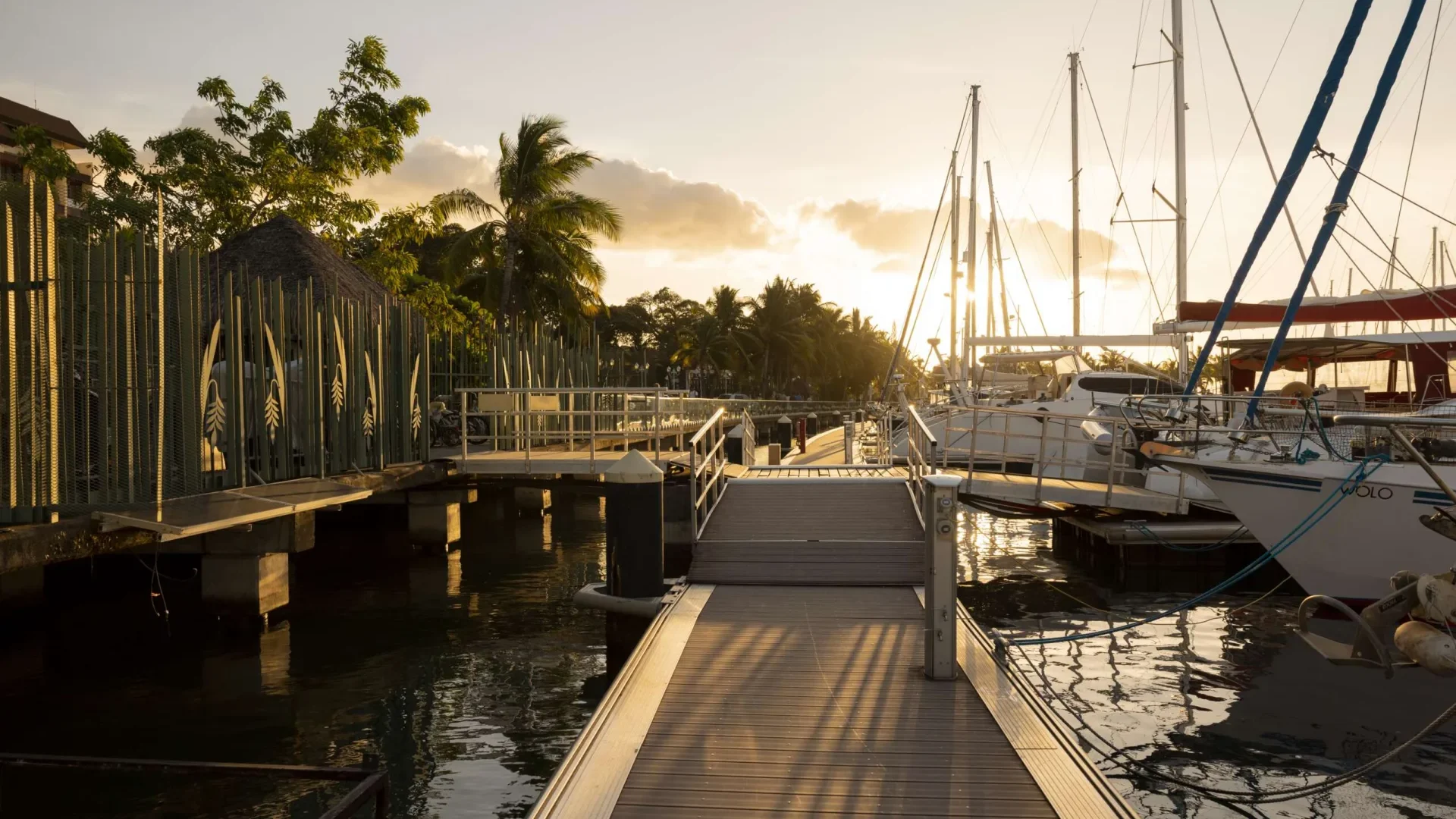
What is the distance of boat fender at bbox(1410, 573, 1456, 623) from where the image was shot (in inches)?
311

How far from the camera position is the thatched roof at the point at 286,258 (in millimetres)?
22172

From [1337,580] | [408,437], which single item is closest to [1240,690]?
[1337,580]

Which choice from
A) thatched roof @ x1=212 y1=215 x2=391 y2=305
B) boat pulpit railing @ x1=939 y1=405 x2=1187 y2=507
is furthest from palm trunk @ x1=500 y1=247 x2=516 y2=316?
boat pulpit railing @ x1=939 y1=405 x2=1187 y2=507

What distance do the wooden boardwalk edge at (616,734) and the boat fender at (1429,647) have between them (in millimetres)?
5133

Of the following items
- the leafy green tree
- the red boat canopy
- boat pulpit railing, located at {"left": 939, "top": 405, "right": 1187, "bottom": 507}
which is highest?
the leafy green tree

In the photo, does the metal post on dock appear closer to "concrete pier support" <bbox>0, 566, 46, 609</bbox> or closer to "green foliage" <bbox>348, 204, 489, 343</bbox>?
"concrete pier support" <bbox>0, 566, 46, 609</bbox>

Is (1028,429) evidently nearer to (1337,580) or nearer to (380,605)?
(1337,580)

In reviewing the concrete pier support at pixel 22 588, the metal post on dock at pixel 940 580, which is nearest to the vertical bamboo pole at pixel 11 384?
the concrete pier support at pixel 22 588

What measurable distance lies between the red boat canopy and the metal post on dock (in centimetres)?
1450

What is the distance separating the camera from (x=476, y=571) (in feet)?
61.9

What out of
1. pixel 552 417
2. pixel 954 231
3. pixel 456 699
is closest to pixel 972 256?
pixel 954 231

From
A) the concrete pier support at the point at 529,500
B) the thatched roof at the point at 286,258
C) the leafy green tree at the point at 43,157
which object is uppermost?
the leafy green tree at the point at 43,157

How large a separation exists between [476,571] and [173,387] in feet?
25.7

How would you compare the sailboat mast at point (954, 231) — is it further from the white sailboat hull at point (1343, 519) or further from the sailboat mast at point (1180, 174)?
the white sailboat hull at point (1343, 519)
